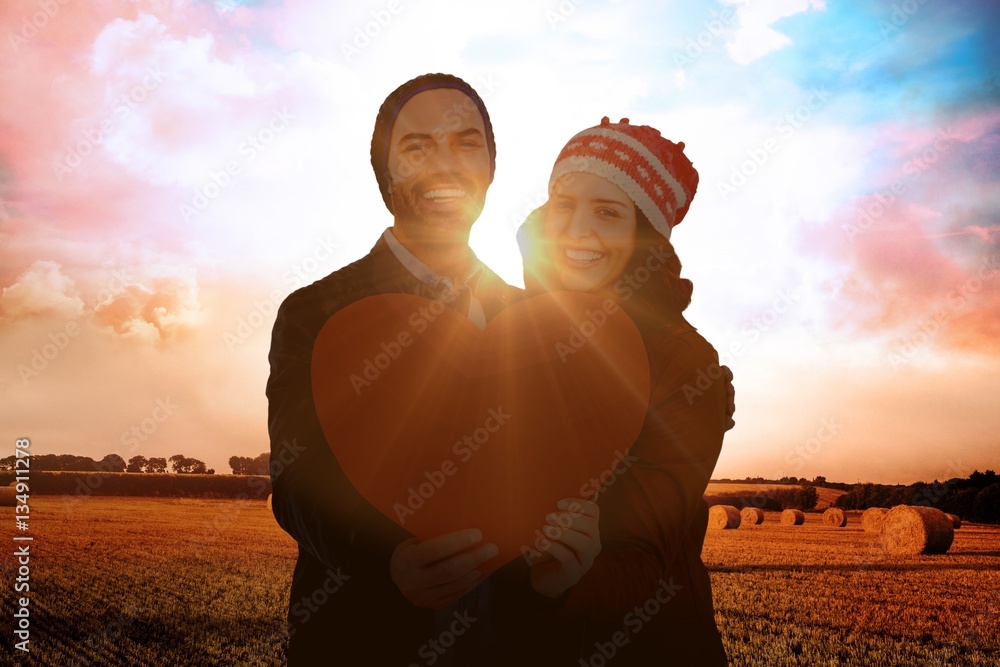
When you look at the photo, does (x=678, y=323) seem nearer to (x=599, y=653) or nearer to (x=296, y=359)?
(x=599, y=653)

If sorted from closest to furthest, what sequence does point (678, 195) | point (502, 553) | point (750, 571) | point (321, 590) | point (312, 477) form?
1. point (502, 553)
2. point (312, 477)
3. point (321, 590)
4. point (678, 195)
5. point (750, 571)

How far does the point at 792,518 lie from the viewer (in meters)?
30.0

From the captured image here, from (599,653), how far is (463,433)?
2.83 ft

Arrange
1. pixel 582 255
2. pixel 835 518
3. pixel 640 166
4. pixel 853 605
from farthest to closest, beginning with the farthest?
pixel 835 518 → pixel 853 605 → pixel 640 166 → pixel 582 255

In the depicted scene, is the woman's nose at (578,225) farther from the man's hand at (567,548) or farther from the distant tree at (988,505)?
the distant tree at (988,505)

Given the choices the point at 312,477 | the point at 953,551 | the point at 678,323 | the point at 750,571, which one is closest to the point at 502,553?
the point at 312,477

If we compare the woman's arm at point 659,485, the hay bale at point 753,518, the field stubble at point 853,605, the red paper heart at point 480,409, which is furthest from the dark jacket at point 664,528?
the hay bale at point 753,518

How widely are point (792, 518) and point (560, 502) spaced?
1238 inches

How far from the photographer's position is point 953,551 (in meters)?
20.3

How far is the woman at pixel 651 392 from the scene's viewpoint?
200 centimetres

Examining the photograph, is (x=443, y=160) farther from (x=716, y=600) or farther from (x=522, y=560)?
(x=716, y=600)

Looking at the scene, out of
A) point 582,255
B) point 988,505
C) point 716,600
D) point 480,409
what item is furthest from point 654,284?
point 988,505

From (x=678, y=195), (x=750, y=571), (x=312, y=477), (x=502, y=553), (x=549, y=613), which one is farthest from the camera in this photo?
(x=750, y=571)

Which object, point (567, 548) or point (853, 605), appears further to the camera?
point (853, 605)
